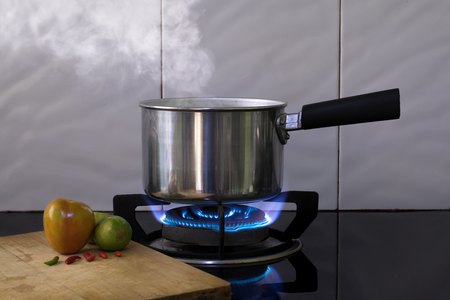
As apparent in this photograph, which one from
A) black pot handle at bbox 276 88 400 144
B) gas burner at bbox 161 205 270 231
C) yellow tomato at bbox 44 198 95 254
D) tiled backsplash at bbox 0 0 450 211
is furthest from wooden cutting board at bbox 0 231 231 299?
tiled backsplash at bbox 0 0 450 211

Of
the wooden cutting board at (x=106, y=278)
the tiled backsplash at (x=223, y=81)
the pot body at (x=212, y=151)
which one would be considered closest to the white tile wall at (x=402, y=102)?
the tiled backsplash at (x=223, y=81)

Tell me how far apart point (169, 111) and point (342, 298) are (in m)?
0.45

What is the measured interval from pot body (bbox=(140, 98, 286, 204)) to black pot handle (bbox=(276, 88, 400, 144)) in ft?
0.18

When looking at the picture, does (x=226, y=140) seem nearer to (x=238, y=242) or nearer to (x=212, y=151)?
(x=212, y=151)

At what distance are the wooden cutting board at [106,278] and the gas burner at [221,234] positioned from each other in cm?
12

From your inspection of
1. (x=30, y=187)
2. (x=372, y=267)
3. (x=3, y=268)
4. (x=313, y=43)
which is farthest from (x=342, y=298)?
(x=30, y=187)

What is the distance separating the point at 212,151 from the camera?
92cm

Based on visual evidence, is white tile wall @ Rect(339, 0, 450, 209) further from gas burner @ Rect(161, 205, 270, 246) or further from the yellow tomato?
the yellow tomato

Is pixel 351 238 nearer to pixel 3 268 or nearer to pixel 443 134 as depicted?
pixel 443 134

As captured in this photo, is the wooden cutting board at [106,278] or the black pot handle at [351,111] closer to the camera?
the wooden cutting board at [106,278]

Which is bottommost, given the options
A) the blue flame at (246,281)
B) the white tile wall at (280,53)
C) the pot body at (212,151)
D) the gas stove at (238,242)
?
the blue flame at (246,281)

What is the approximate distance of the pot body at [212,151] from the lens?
919mm

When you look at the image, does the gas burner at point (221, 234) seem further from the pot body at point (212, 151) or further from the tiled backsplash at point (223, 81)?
the tiled backsplash at point (223, 81)

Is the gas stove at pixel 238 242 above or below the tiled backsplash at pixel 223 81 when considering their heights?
below
